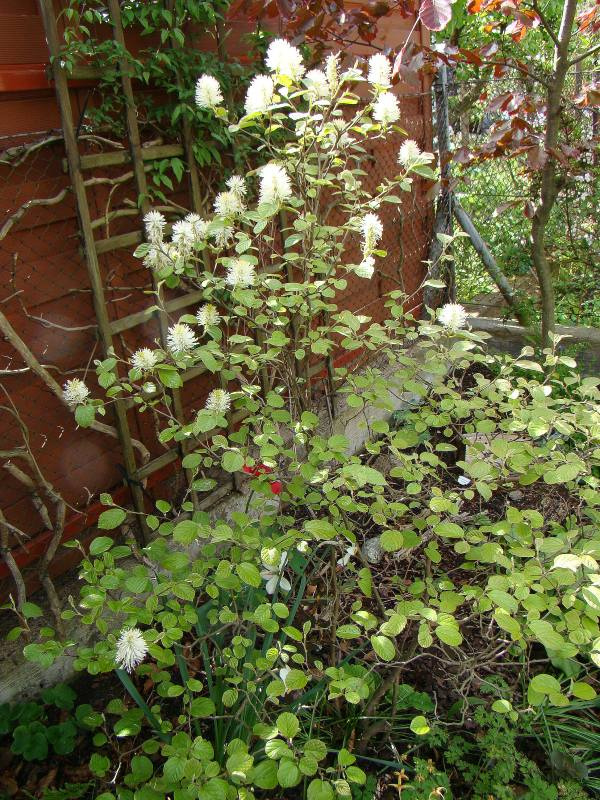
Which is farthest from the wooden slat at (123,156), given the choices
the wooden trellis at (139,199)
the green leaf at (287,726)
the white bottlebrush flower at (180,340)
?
the green leaf at (287,726)

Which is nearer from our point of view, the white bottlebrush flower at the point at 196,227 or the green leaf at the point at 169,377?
the green leaf at the point at 169,377

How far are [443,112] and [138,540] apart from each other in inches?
150

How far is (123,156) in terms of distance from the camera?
2.21 metres

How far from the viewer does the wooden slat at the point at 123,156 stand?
82.5 inches

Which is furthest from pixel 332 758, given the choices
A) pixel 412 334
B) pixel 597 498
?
pixel 412 334

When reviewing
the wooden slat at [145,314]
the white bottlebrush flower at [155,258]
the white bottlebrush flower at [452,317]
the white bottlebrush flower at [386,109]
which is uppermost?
the white bottlebrush flower at [386,109]

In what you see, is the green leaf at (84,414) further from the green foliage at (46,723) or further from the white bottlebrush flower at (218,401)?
the green foliage at (46,723)

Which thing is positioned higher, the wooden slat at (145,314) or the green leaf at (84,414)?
Result: the green leaf at (84,414)

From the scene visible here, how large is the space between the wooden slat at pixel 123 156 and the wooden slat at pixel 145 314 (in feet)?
1.65

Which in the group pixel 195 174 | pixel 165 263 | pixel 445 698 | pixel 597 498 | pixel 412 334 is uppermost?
pixel 195 174

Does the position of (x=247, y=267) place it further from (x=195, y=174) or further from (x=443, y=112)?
(x=443, y=112)

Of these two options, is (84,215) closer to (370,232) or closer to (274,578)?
(370,232)

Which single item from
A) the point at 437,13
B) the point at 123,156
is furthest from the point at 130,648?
the point at 437,13

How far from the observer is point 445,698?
2076mm
